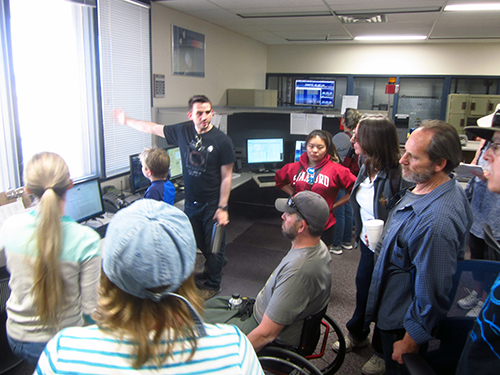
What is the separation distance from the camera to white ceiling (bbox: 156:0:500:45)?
3.58m

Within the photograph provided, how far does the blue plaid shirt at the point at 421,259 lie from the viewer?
51.1 inches

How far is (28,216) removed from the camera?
1.34m

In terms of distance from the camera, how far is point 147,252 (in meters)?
0.63

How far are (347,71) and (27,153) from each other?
6.23 meters

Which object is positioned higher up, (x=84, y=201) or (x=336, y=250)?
(x=84, y=201)

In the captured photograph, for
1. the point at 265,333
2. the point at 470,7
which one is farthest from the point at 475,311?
the point at 470,7

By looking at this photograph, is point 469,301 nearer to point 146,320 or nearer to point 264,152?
point 146,320

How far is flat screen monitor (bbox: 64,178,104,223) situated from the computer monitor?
2.23 meters

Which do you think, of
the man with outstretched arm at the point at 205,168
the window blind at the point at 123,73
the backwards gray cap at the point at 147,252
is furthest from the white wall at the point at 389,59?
the backwards gray cap at the point at 147,252

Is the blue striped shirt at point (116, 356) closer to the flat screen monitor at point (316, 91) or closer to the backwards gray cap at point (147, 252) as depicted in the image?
the backwards gray cap at point (147, 252)

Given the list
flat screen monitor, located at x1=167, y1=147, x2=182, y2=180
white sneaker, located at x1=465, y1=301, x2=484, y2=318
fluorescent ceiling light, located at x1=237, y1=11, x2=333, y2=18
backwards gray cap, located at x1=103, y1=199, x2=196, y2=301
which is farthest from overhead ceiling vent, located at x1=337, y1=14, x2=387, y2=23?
backwards gray cap, located at x1=103, y1=199, x2=196, y2=301

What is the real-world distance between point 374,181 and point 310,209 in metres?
0.51

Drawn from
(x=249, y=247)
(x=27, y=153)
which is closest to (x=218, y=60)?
(x=249, y=247)

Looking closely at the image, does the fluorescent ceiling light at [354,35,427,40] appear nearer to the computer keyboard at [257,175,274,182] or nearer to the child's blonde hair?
the computer keyboard at [257,175,274,182]
